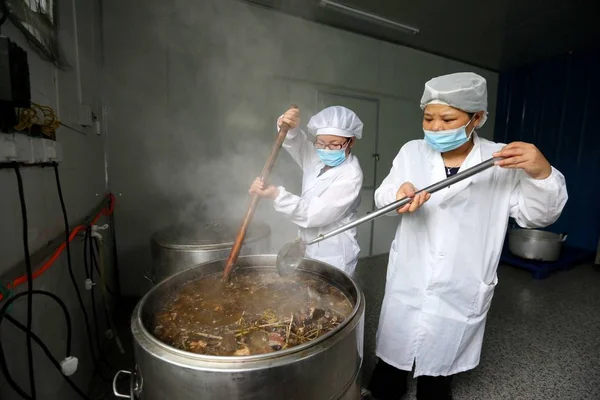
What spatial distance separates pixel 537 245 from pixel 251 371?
4.39m

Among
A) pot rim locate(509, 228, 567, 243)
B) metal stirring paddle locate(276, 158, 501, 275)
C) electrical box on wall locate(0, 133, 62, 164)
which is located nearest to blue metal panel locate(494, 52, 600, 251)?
pot rim locate(509, 228, 567, 243)

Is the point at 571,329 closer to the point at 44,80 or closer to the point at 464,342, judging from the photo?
the point at 464,342

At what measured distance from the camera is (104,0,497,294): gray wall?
267 cm

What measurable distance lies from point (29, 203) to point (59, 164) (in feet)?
1.31

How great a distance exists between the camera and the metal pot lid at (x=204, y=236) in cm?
185

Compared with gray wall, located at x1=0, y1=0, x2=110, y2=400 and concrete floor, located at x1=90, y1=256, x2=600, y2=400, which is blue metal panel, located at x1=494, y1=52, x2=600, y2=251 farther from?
gray wall, located at x1=0, y1=0, x2=110, y2=400

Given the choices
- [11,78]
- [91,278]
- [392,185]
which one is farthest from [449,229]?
[91,278]

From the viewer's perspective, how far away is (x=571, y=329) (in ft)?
8.68

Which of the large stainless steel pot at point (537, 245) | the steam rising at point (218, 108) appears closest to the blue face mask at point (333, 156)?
the steam rising at point (218, 108)

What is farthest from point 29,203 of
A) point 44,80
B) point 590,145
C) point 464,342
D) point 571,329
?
→ point 590,145

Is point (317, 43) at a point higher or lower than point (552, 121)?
higher

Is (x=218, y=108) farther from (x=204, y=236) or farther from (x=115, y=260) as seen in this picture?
(x=115, y=260)

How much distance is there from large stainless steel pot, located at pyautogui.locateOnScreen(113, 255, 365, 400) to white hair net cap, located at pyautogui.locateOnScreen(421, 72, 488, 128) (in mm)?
1004

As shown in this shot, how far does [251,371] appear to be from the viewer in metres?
0.72
